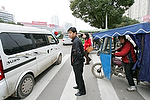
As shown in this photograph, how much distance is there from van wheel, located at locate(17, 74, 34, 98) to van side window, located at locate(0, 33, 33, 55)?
2.56ft

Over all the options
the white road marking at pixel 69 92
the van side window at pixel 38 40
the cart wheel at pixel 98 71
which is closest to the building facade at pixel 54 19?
the van side window at pixel 38 40

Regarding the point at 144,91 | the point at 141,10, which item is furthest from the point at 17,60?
the point at 141,10

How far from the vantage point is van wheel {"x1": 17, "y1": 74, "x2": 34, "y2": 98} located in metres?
2.28

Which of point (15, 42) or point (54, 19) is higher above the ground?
point (54, 19)

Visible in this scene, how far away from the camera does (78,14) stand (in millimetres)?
17766

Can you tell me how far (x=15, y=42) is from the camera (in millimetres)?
2240

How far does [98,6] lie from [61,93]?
1473 centimetres

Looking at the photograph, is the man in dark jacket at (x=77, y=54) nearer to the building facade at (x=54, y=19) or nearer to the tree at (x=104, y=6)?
the tree at (x=104, y=6)

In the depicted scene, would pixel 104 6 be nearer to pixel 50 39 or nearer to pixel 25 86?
pixel 50 39

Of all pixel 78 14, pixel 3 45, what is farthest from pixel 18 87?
pixel 78 14

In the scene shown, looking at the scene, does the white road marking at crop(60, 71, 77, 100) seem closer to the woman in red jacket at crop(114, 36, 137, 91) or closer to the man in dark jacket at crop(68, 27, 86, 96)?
the man in dark jacket at crop(68, 27, 86, 96)

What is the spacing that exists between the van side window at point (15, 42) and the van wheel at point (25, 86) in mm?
780

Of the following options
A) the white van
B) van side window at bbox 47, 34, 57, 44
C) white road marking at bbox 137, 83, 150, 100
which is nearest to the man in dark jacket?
the white van

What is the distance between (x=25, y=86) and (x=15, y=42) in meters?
1.20
